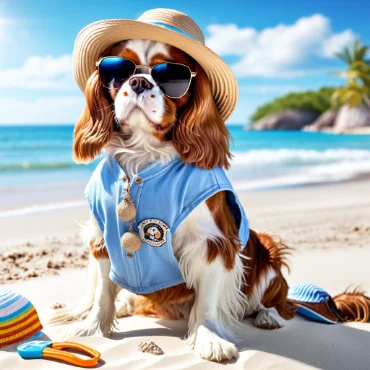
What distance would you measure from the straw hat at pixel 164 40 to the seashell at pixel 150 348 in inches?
45.9

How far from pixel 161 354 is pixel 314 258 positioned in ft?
7.85

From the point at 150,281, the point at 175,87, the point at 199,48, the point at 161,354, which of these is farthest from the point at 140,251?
the point at 199,48

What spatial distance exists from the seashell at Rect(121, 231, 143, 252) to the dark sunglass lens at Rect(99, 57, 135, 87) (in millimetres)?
697

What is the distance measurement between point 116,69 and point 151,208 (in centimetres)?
66

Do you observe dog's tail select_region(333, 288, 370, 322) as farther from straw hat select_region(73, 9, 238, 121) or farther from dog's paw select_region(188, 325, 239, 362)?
straw hat select_region(73, 9, 238, 121)

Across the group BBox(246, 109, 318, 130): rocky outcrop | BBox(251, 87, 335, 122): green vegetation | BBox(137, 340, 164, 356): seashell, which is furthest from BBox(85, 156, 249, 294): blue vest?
BBox(251, 87, 335, 122): green vegetation

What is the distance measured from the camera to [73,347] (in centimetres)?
276

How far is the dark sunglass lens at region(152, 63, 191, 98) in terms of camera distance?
2635mm

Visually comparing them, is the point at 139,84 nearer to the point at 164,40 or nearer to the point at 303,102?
the point at 164,40

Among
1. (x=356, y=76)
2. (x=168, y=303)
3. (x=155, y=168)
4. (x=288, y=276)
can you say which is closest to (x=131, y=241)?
(x=155, y=168)

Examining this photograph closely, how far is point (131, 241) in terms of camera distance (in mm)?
2734

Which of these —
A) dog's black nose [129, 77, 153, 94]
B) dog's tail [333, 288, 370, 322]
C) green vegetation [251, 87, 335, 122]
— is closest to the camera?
dog's black nose [129, 77, 153, 94]

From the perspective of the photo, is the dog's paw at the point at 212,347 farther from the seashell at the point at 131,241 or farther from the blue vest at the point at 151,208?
the seashell at the point at 131,241

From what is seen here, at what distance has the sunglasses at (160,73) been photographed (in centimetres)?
264
